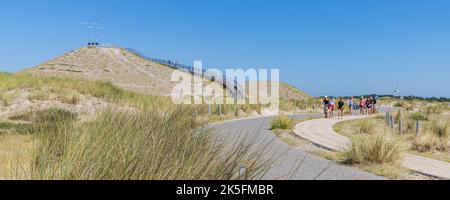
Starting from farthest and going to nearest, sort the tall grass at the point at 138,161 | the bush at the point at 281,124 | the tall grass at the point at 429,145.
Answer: the bush at the point at 281,124
the tall grass at the point at 429,145
the tall grass at the point at 138,161

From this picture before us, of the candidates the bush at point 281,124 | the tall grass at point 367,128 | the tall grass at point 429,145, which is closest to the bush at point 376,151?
the tall grass at point 429,145

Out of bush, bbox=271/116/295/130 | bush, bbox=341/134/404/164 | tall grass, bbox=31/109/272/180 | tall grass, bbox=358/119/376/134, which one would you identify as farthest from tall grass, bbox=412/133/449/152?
tall grass, bbox=31/109/272/180

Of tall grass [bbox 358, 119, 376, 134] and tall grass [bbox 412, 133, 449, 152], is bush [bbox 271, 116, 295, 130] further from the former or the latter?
tall grass [bbox 412, 133, 449, 152]

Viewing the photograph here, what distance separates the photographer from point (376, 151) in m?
10.9

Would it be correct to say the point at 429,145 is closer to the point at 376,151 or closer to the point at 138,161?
the point at 376,151

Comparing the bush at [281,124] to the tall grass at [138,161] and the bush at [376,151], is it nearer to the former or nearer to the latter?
the bush at [376,151]

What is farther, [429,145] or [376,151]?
[429,145]

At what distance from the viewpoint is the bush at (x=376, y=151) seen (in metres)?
10.8

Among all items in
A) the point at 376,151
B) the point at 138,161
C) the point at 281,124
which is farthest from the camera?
the point at 281,124

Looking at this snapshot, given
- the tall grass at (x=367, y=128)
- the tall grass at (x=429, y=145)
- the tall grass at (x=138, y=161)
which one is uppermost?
the tall grass at (x=138, y=161)

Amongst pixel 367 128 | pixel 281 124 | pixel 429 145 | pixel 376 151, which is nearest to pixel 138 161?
pixel 376 151

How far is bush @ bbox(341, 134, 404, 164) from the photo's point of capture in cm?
1083
